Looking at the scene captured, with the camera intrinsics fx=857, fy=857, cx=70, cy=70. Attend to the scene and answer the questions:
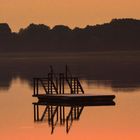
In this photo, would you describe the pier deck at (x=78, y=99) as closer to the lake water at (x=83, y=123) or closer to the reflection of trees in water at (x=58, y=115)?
the reflection of trees in water at (x=58, y=115)

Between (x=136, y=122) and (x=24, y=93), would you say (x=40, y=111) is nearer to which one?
(x=136, y=122)

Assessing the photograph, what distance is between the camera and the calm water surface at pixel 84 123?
44.9 metres

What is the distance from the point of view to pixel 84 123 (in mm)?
50656

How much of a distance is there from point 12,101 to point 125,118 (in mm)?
16387

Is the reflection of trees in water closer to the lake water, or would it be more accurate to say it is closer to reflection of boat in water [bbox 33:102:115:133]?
reflection of boat in water [bbox 33:102:115:133]

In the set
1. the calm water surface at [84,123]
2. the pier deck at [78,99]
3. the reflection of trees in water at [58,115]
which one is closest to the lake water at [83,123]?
the calm water surface at [84,123]

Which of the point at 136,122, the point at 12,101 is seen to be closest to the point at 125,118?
the point at 136,122

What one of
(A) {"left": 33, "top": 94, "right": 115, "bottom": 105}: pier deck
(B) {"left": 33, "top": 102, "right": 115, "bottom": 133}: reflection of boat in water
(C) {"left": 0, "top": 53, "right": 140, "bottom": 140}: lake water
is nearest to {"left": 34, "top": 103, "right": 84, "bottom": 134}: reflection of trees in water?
(B) {"left": 33, "top": 102, "right": 115, "bottom": 133}: reflection of boat in water

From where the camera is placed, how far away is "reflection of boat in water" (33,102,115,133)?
169ft

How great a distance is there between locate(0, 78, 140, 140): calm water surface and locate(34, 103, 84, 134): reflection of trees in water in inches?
13.6

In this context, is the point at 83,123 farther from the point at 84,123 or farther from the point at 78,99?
the point at 78,99

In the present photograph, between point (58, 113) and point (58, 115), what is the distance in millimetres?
848

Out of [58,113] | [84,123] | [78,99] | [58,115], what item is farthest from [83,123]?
[78,99]

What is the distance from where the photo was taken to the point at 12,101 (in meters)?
67.0
